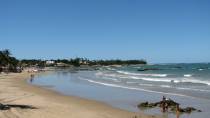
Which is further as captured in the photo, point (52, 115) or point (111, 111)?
point (111, 111)

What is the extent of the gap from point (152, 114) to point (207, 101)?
7336 mm

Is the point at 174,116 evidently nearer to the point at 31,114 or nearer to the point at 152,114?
the point at 152,114

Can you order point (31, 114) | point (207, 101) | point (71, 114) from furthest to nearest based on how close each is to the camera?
point (207, 101) → point (71, 114) → point (31, 114)

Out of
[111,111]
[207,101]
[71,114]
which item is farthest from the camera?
[207,101]

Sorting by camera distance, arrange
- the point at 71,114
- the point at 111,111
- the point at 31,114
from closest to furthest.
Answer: the point at 31,114
the point at 71,114
the point at 111,111

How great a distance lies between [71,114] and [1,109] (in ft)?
11.1

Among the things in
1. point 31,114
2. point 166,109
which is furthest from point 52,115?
point 166,109

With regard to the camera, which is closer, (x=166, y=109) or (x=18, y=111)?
(x=18, y=111)

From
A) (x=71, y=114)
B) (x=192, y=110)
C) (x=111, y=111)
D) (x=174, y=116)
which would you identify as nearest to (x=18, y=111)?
(x=71, y=114)

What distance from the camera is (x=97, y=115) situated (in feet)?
67.3

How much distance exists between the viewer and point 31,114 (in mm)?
18906

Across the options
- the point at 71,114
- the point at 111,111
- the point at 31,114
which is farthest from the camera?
→ the point at 111,111

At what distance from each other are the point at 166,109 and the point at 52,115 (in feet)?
20.1

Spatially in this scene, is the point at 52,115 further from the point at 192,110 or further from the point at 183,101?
the point at 183,101
